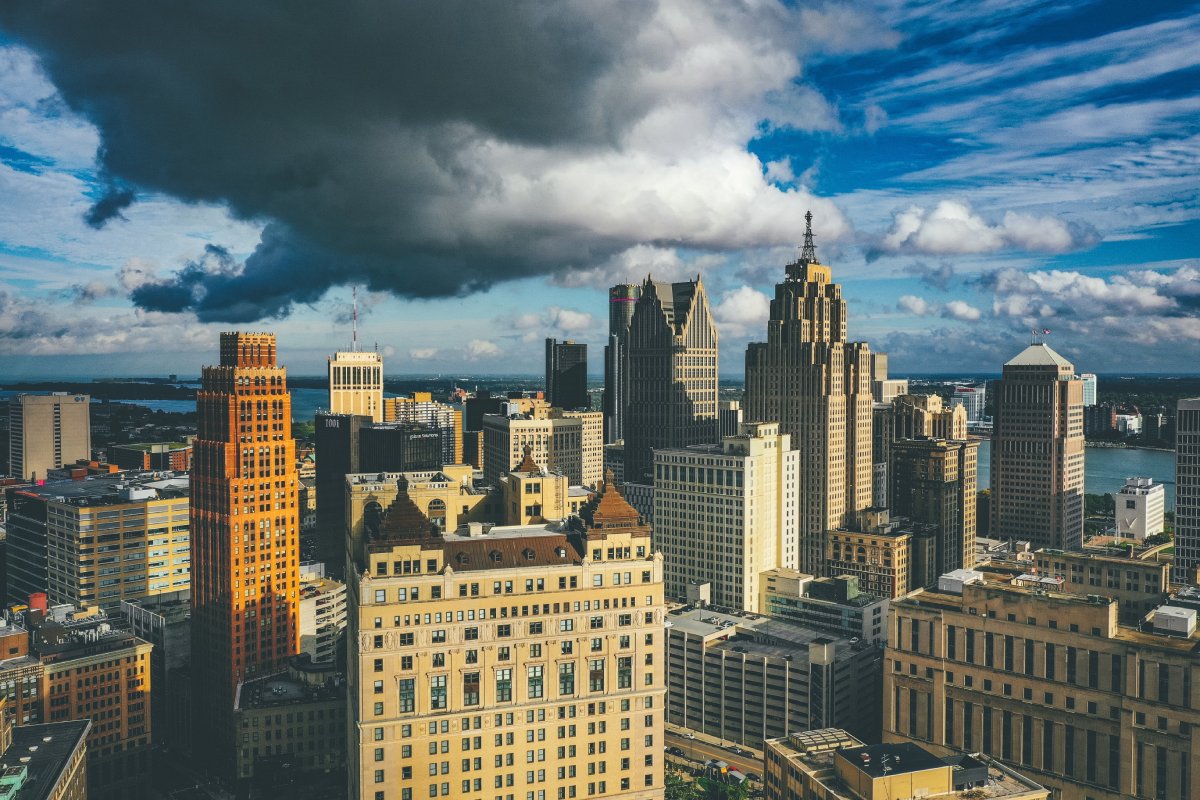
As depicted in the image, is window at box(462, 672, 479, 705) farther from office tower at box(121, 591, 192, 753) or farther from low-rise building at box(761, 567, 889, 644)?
low-rise building at box(761, 567, 889, 644)

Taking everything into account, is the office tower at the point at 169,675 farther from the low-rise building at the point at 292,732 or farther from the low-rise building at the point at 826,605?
the low-rise building at the point at 826,605

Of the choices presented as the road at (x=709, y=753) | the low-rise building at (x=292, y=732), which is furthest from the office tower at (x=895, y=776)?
the low-rise building at (x=292, y=732)

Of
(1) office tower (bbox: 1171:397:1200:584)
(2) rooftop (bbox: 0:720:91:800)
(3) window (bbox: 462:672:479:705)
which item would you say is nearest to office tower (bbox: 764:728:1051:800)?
(3) window (bbox: 462:672:479:705)

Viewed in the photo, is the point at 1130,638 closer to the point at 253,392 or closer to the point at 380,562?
the point at 380,562

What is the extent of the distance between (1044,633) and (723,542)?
8887 cm

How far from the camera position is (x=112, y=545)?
178 meters

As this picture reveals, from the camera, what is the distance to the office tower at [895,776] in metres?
78.0

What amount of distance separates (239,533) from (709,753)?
250 feet

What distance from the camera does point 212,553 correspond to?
143m

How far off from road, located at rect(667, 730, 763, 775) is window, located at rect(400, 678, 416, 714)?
68.1 metres

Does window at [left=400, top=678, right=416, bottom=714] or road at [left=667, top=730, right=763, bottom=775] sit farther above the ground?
window at [left=400, top=678, right=416, bottom=714]

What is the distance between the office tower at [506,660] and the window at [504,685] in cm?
12

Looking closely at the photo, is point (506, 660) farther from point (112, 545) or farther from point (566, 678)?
point (112, 545)

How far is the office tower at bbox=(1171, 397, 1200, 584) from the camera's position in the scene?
185500 mm
